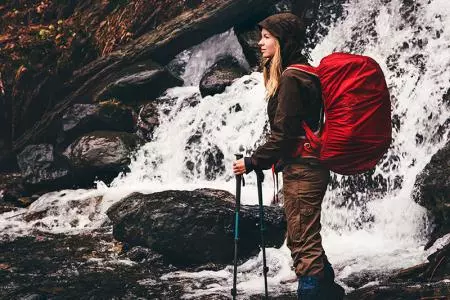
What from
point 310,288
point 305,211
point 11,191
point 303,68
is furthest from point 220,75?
point 310,288

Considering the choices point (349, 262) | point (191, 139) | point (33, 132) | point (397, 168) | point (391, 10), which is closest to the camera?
point (349, 262)

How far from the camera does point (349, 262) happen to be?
8727 millimetres

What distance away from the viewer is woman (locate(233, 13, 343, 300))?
4848 mm

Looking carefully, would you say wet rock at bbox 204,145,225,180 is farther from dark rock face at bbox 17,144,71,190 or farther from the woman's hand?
the woman's hand

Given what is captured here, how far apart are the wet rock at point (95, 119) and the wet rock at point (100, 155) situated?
76 cm

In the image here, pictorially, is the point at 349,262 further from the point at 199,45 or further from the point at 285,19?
the point at 199,45

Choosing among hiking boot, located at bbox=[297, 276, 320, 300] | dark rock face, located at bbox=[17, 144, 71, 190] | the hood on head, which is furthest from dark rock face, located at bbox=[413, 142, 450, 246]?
dark rock face, located at bbox=[17, 144, 71, 190]

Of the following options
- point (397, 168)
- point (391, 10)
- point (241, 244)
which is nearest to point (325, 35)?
point (391, 10)

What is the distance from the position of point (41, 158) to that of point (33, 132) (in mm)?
2510

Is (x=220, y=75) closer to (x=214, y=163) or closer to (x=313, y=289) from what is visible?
(x=214, y=163)

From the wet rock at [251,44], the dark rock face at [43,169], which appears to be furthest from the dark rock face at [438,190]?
the dark rock face at [43,169]

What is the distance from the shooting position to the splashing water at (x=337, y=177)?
9203 mm

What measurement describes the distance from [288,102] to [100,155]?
1215cm

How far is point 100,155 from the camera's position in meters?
16.2
